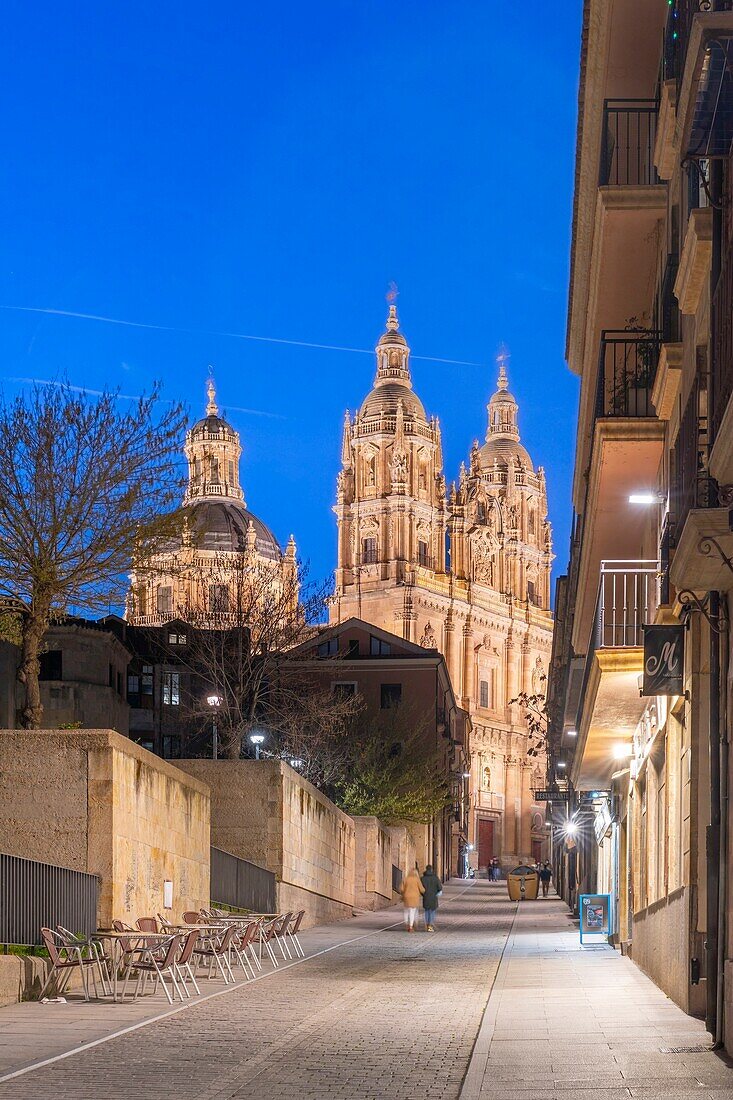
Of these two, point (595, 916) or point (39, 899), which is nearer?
point (39, 899)

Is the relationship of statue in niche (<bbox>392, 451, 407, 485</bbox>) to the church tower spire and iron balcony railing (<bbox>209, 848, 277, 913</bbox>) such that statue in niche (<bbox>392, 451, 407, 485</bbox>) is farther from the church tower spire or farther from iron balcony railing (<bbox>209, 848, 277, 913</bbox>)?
iron balcony railing (<bbox>209, 848, 277, 913</bbox>)

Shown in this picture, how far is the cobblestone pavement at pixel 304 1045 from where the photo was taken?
37.1ft

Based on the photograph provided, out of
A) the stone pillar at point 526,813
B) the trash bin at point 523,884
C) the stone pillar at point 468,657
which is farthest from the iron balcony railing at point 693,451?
the stone pillar at point 526,813

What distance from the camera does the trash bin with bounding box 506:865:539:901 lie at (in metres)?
61.2

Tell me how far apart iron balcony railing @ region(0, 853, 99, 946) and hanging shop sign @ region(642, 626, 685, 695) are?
7167 millimetres

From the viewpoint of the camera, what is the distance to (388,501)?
446 feet

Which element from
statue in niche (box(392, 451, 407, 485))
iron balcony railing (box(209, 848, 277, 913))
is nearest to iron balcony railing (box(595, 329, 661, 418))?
iron balcony railing (box(209, 848, 277, 913))

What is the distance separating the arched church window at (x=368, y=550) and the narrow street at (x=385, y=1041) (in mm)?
112620

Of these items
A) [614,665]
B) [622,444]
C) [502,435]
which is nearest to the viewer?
[614,665]

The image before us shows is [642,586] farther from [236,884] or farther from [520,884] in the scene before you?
[520,884]

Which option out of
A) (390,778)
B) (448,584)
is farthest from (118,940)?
(448,584)

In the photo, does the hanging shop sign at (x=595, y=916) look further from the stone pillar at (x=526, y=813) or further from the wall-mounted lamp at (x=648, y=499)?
the stone pillar at (x=526, y=813)

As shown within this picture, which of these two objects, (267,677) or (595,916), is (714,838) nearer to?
(595,916)

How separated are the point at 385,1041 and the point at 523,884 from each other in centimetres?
4979
